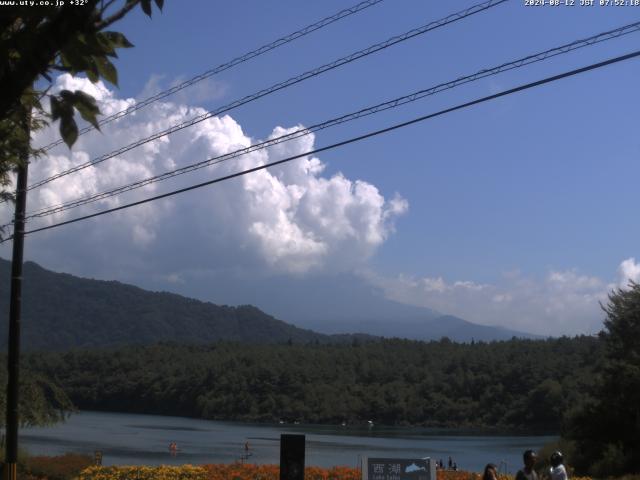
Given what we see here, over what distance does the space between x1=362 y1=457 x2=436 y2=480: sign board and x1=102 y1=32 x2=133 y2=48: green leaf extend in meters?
10.9

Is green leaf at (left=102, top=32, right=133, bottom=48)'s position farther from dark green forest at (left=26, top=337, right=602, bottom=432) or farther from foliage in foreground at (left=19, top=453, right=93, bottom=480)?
dark green forest at (left=26, top=337, right=602, bottom=432)

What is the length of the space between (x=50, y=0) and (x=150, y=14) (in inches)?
16.3

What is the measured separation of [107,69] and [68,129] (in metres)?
0.37

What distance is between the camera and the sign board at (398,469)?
13812 mm

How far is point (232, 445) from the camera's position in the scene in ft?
181

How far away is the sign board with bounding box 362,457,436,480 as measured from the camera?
1381 cm

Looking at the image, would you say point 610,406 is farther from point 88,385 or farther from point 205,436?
point 88,385

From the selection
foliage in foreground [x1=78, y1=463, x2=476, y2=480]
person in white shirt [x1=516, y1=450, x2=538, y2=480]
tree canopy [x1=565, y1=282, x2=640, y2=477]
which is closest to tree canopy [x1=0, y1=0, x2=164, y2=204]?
person in white shirt [x1=516, y1=450, x2=538, y2=480]

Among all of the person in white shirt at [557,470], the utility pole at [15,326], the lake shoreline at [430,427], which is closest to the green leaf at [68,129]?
the person in white shirt at [557,470]

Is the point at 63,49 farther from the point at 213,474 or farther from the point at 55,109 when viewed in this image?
the point at 213,474

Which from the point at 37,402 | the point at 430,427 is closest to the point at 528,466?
the point at 37,402

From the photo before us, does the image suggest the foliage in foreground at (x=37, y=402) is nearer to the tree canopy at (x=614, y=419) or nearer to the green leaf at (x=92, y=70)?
the tree canopy at (x=614, y=419)

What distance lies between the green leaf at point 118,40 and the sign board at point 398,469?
1090 centimetres

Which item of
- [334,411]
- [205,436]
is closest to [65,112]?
[205,436]
